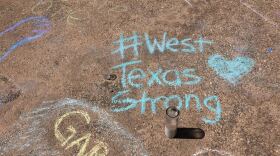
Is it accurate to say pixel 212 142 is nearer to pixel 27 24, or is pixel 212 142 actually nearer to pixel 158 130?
pixel 158 130

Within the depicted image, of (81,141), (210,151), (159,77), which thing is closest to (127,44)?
(159,77)

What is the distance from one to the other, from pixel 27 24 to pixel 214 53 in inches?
157

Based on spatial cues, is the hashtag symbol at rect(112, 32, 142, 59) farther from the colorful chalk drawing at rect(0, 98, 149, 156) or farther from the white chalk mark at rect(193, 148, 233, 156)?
the white chalk mark at rect(193, 148, 233, 156)

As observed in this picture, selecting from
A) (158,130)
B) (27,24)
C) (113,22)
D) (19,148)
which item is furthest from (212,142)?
(27,24)

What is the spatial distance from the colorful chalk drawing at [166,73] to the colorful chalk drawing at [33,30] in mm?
1636

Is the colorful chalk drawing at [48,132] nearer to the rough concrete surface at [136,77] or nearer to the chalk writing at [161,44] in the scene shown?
the rough concrete surface at [136,77]

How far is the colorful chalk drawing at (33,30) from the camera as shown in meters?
6.51

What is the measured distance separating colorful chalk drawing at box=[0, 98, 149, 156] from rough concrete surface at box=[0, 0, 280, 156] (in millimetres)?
16

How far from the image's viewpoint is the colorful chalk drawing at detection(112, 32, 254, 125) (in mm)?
5363

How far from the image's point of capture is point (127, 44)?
6352 mm

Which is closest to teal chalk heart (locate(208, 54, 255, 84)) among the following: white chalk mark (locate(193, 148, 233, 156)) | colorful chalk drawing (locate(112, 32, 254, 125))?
colorful chalk drawing (locate(112, 32, 254, 125))

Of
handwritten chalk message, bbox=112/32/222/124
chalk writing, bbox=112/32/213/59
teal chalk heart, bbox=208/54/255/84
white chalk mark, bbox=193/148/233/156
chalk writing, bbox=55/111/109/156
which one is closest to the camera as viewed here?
white chalk mark, bbox=193/148/233/156

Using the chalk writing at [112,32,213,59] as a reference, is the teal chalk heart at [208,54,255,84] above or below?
below

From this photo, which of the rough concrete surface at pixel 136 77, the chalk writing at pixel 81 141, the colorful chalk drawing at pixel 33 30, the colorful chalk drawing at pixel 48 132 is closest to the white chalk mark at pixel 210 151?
the rough concrete surface at pixel 136 77
